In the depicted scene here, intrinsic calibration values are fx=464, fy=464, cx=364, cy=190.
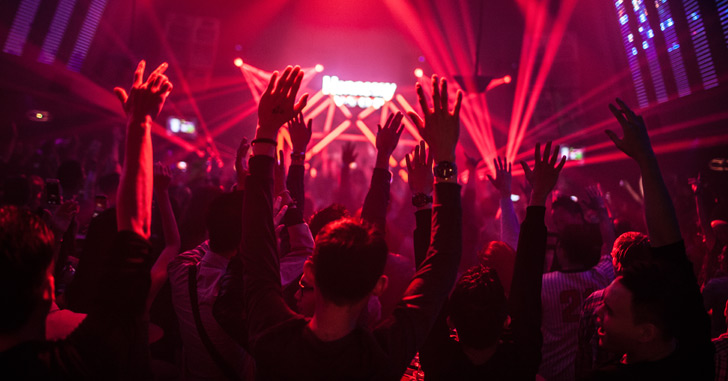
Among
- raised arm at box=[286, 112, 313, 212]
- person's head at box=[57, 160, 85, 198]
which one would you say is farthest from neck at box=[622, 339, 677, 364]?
person's head at box=[57, 160, 85, 198]

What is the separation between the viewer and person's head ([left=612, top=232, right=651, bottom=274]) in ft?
7.88

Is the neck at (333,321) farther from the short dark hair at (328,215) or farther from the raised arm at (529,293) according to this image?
the short dark hair at (328,215)

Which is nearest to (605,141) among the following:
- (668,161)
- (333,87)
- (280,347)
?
(668,161)

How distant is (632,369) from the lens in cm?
156

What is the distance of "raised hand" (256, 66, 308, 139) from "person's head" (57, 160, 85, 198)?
4.12 metres

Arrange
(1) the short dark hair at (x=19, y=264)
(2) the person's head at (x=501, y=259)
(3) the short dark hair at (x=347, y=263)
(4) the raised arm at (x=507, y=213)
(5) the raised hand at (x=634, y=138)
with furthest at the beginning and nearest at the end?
(4) the raised arm at (x=507, y=213) → (2) the person's head at (x=501, y=259) → (5) the raised hand at (x=634, y=138) → (3) the short dark hair at (x=347, y=263) → (1) the short dark hair at (x=19, y=264)

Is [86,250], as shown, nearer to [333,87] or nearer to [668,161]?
[668,161]

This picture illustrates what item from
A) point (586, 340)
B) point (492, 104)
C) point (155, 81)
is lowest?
point (586, 340)

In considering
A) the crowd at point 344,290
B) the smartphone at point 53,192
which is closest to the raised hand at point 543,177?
the crowd at point 344,290

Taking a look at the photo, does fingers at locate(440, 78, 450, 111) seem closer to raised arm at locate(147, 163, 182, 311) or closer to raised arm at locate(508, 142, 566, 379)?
raised arm at locate(508, 142, 566, 379)

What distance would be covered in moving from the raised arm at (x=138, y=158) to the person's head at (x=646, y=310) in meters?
1.58

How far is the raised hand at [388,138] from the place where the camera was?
8.34 feet

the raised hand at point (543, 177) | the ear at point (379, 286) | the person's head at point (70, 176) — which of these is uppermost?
the person's head at point (70, 176)

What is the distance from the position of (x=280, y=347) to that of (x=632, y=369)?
1.17 meters
